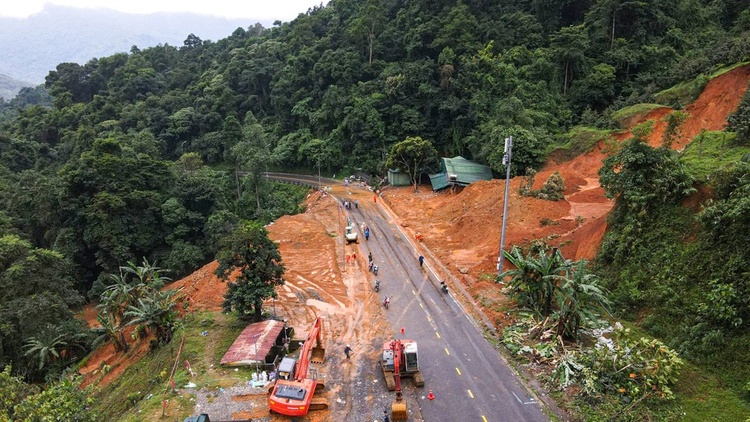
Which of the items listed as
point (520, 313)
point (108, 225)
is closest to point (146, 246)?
point (108, 225)

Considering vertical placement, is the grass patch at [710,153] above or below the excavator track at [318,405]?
above

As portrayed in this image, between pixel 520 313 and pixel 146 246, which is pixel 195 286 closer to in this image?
pixel 146 246

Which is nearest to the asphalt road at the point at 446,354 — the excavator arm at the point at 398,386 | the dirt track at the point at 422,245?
the excavator arm at the point at 398,386

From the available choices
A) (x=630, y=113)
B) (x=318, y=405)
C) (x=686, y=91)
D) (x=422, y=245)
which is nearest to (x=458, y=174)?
(x=422, y=245)

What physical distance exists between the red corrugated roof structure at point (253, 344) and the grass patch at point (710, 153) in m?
24.9

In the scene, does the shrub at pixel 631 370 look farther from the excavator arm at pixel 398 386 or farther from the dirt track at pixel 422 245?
the excavator arm at pixel 398 386

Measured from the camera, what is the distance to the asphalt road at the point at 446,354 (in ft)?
62.2

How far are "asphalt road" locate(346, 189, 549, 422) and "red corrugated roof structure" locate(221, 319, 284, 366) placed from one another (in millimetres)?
7226

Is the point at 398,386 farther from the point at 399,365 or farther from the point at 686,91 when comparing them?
the point at 686,91

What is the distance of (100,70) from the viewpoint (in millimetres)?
99125

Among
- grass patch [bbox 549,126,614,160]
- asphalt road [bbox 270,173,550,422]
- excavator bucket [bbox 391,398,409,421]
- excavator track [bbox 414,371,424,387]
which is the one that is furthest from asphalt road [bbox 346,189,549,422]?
grass patch [bbox 549,126,614,160]

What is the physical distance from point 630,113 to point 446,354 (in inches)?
1543

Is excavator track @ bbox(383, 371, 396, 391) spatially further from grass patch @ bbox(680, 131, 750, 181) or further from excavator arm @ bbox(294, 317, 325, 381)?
grass patch @ bbox(680, 131, 750, 181)

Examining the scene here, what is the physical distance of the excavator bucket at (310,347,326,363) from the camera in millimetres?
23180
